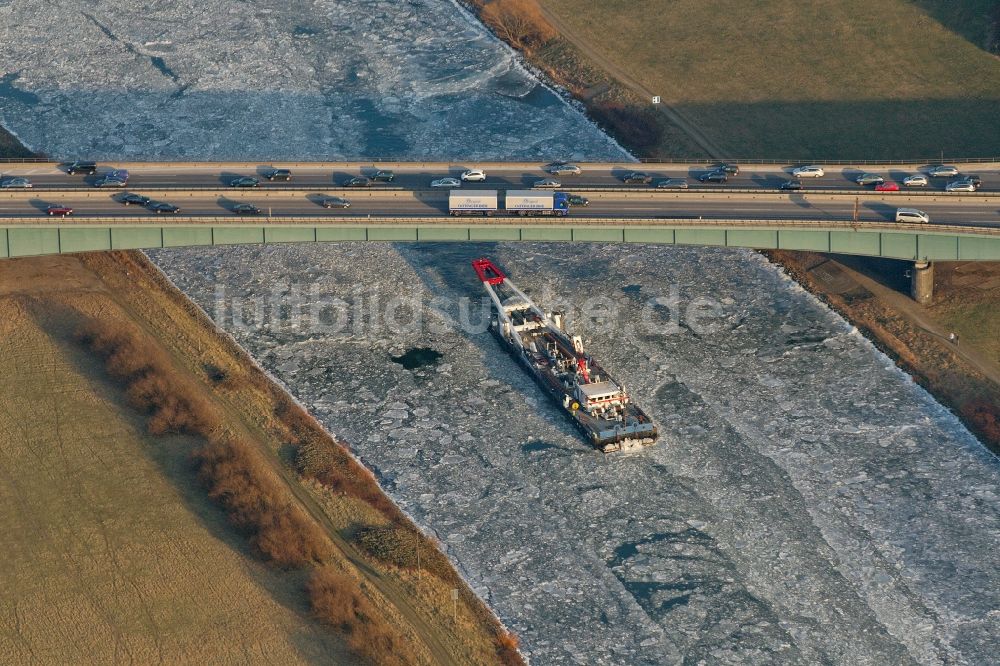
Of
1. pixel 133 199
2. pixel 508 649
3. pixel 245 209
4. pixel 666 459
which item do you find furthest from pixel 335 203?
pixel 508 649

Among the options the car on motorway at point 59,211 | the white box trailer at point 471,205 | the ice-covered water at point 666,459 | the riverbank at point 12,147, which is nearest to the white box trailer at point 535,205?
the white box trailer at point 471,205

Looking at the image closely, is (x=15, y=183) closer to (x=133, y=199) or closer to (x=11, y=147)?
(x=133, y=199)

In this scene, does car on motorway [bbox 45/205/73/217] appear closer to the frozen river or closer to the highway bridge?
the highway bridge

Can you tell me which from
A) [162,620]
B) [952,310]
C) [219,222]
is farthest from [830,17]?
[162,620]

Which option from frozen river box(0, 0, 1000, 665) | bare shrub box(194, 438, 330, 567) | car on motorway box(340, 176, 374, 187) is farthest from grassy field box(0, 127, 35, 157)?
bare shrub box(194, 438, 330, 567)

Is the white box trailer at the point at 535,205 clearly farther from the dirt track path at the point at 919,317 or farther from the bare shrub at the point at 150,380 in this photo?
the bare shrub at the point at 150,380

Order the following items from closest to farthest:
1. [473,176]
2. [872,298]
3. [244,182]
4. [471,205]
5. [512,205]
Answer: [512,205] < [471,205] < [872,298] < [244,182] < [473,176]
